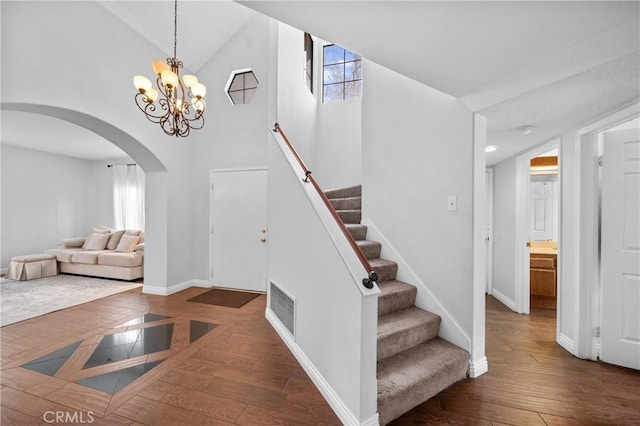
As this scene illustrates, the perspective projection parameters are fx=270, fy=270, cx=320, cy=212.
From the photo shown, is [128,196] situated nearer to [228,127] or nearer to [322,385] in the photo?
[228,127]

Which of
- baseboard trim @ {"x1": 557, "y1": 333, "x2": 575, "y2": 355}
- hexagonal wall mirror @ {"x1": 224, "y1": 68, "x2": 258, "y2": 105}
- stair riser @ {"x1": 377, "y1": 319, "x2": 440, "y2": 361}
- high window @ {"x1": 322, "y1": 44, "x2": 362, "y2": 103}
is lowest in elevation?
baseboard trim @ {"x1": 557, "y1": 333, "x2": 575, "y2": 355}

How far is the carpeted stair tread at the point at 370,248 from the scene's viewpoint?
279cm

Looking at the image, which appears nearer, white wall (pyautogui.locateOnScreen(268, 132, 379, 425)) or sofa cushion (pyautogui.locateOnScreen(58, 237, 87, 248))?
white wall (pyautogui.locateOnScreen(268, 132, 379, 425))

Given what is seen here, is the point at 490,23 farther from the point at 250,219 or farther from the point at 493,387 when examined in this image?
the point at 250,219

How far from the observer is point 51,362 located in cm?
225

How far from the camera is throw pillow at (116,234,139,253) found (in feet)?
18.2

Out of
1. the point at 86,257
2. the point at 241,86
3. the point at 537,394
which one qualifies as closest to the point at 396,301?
the point at 537,394

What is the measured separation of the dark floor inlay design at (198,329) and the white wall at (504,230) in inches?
154

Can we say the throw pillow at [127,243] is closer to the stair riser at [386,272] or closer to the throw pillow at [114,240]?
the throw pillow at [114,240]

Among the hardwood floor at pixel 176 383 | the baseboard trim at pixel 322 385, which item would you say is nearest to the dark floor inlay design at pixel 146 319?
the hardwood floor at pixel 176 383

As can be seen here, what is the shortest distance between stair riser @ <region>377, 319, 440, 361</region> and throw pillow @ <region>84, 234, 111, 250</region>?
21.3 ft

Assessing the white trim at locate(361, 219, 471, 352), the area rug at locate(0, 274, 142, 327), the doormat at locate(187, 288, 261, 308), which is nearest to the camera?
the white trim at locate(361, 219, 471, 352)

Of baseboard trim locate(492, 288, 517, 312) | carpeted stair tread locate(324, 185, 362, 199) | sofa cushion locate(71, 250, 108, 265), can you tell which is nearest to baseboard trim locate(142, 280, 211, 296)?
sofa cushion locate(71, 250, 108, 265)

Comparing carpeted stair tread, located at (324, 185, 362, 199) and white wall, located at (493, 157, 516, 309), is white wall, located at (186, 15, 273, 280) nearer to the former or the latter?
carpeted stair tread, located at (324, 185, 362, 199)
